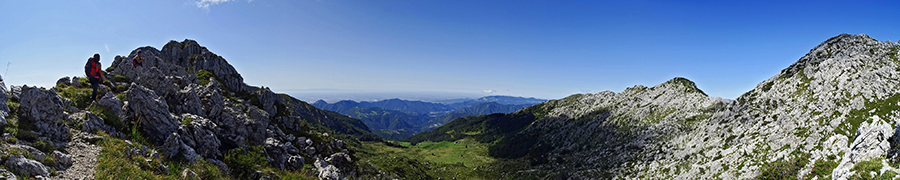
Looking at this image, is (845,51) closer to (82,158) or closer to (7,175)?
(7,175)

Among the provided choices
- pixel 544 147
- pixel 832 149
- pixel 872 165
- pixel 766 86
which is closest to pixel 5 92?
pixel 872 165

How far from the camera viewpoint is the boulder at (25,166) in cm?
1105

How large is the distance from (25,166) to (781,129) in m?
90.6

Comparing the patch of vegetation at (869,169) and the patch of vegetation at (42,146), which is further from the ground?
the patch of vegetation at (42,146)

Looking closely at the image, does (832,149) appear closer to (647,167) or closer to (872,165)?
(872,165)

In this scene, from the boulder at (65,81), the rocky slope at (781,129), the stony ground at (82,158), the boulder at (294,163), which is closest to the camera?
the stony ground at (82,158)

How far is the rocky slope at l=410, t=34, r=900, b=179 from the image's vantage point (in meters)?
36.5

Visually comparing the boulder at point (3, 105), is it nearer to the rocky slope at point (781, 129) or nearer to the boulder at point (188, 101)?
the boulder at point (188, 101)

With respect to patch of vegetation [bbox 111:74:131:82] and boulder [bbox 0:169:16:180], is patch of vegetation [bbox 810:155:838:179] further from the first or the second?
patch of vegetation [bbox 111:74:131:82]

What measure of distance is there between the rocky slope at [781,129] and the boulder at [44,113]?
2231 inches

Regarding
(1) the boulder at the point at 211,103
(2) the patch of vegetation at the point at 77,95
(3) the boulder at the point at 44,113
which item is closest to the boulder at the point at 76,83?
(2) the patch of vegetation at the point at 77,95

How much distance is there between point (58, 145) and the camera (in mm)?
14930

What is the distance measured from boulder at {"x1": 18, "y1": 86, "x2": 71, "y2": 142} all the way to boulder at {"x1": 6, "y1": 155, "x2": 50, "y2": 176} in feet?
19.1

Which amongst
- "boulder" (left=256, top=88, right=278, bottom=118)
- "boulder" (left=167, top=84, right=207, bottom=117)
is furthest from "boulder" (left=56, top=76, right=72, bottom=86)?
"boulder" (left=256, top=88, right=278, bottom=118)
